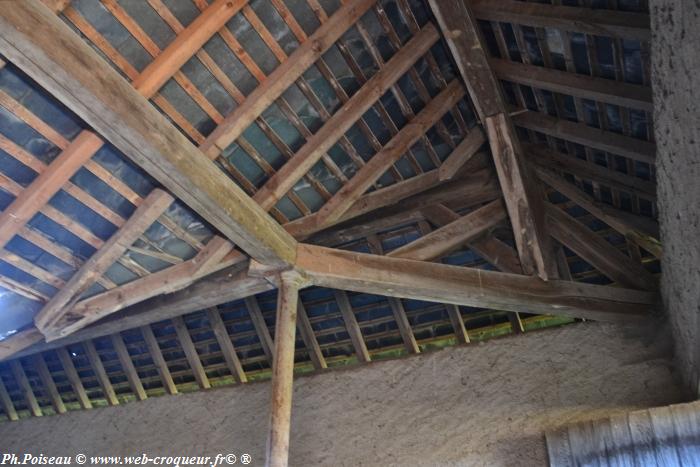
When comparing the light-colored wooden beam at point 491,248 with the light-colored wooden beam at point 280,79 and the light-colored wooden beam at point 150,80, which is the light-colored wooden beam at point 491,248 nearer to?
the light-colored wooden beam at point 280,79

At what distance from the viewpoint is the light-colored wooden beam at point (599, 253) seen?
4898 millimetres

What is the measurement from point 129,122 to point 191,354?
3.48 meters

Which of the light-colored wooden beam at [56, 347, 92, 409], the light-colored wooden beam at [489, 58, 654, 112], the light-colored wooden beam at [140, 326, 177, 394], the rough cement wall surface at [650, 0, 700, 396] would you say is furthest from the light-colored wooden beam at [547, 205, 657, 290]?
the light-colored wooden beam at [56, 347, 92, 409]

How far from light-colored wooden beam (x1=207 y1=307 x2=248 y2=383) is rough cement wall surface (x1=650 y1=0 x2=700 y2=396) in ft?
12.0

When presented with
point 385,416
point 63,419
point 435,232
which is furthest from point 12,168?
point 63,419

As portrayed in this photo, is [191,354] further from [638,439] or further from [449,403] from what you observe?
[638,439]

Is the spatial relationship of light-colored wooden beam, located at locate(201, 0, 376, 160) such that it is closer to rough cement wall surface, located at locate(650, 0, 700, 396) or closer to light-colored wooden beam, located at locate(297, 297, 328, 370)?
rough cement wall surface, located at locate(650, 0, 700, 396)

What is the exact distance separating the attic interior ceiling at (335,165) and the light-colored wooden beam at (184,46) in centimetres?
1

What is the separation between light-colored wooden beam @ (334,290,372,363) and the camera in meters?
5.61

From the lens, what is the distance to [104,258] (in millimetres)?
4094

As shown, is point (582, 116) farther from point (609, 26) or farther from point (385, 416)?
point (385, 416)

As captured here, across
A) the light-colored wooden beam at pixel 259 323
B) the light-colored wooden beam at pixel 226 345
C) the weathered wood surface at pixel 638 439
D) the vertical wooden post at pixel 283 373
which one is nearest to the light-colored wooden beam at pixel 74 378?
the light-colored wooden beam at pixel 226 345

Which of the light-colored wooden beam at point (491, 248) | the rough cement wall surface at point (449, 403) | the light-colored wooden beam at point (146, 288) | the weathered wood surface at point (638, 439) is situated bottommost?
the weathered wood surface at point (638, 439)

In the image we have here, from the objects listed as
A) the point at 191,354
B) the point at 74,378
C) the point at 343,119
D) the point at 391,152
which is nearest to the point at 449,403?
the point at 391,152
